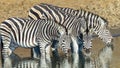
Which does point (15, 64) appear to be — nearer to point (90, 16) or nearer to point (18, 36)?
point (18, 36)

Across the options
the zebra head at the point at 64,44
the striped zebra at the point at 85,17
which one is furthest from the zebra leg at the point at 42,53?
the striped zebra at the point at 85,17

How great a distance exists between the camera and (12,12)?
2514 centimetres

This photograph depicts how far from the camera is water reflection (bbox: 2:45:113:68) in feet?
61.5

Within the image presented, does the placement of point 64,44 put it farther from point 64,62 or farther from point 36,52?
point 36,52

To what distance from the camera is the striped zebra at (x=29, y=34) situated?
18.9 meters

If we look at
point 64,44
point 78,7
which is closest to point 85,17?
point 64,44

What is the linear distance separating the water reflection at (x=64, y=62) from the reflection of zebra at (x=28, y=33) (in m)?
0.36

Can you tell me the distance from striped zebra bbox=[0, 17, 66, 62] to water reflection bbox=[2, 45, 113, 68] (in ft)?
1.14

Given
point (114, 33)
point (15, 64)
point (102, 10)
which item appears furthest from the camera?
point (102, 10)

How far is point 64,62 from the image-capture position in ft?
62.4

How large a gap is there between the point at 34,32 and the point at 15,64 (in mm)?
1214

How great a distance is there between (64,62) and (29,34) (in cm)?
150

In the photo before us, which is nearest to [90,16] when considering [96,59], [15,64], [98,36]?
[98,36]

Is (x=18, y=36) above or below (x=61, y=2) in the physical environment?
below
